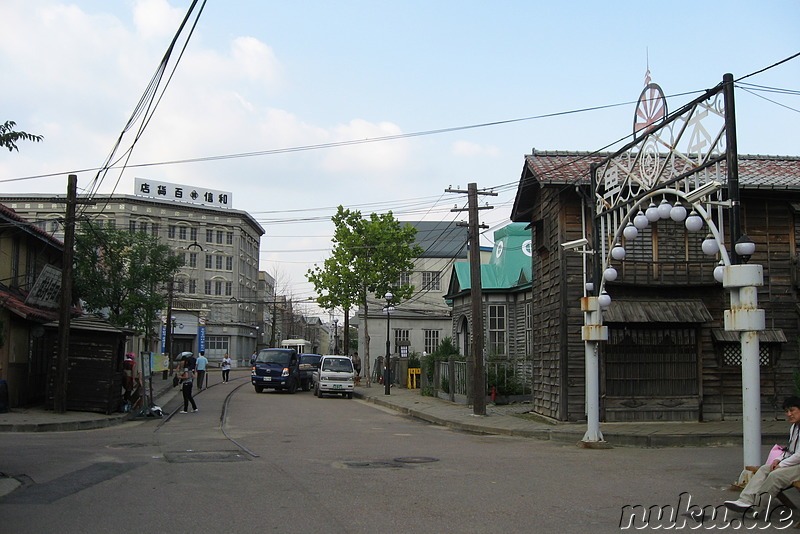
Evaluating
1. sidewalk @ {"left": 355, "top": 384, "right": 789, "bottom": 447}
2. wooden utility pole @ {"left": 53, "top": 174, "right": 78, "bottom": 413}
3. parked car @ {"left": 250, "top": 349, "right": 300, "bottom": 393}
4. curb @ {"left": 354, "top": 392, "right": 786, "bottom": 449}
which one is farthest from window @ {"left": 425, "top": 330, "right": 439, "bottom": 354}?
curb @ {"left": 354, "top": 392, "right": 786, "bottom": 449}

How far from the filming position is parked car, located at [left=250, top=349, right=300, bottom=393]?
1291 inches

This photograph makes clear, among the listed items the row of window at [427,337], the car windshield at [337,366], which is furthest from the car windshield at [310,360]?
the row of window at [427,337]

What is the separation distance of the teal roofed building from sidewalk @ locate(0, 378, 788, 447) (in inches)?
246

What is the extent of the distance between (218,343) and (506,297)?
2116 inches

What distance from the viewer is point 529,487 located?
963cm

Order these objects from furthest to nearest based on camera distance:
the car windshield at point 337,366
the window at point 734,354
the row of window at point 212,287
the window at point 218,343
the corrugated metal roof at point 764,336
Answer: the window at point 218,343, the row of window at point 212,287, the car windshield at point 337,366, the window at point 734,354, the corrugated metal roof at point 764,336

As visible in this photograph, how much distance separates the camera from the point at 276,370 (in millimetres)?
32844

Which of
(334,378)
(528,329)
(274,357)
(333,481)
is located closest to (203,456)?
(333,481)

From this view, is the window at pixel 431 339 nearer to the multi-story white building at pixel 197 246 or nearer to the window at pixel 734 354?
the multi-story white building at pixel 197 246

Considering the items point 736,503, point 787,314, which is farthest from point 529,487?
point 787,314

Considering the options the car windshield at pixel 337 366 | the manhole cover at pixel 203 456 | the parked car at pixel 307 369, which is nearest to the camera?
the manhole cover at pixel 203 456

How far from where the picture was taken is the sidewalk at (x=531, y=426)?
15250mm

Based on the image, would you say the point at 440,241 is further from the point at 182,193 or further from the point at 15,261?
the point at 15,261

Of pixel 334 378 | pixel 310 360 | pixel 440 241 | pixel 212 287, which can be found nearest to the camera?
pixel 334 378
